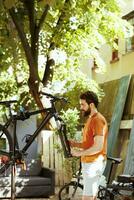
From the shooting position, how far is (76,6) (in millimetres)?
10789

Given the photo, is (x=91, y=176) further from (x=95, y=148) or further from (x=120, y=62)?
(x=120, y=62)

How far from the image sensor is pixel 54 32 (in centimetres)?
1119

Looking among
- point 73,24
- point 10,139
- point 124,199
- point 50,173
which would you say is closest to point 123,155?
point 50,173

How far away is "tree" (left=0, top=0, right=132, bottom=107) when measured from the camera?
10259 millimetres

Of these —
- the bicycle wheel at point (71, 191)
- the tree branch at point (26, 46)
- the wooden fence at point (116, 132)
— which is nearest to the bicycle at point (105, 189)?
the bicycle wheel at point (71, 191)

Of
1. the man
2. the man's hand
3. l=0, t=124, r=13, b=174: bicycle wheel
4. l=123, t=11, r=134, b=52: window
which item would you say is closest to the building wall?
l=123, t=11, r=134, b=52: window

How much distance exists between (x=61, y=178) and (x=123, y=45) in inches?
207

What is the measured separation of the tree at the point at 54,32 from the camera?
10.3 m

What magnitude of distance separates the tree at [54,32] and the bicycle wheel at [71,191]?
2765 millimetres

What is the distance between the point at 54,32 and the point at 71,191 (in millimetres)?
4021

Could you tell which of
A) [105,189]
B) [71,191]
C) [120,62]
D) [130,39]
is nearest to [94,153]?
[105,189]

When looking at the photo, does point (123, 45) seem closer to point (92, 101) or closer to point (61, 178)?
point (61, 178)

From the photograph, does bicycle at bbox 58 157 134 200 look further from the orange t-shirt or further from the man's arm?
the man's arm

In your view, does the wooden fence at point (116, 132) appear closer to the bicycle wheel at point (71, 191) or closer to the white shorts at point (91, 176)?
the bicycle wheel at point (71, 191)
